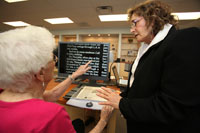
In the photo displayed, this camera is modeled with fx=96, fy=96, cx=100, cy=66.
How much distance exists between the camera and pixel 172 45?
0.47 m

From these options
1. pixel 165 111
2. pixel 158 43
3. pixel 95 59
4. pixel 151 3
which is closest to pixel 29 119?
pixel 165 111

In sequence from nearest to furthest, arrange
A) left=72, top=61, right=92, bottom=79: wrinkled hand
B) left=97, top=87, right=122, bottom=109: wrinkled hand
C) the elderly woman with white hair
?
the elderly woman with white hair, left=97, top=87, right=122, bottom=109: wrinkled hand, left=72, top=61, right=92, bottom=79: wrinkled hand

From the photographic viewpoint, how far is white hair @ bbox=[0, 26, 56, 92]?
410 millimetres

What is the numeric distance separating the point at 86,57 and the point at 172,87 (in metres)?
0.88

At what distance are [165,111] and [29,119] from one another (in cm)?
60

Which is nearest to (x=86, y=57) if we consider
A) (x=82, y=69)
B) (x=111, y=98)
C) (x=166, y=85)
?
(x=82, y=69)

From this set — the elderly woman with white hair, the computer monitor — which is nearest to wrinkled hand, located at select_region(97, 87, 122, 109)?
the elderly woman with white hair

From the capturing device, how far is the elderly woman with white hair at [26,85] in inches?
13.8

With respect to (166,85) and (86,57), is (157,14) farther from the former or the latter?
(86,57)

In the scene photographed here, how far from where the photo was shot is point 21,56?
0.42 meters

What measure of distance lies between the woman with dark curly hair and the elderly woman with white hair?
389mm

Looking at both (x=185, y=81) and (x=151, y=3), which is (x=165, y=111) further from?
(x=151, y=3)

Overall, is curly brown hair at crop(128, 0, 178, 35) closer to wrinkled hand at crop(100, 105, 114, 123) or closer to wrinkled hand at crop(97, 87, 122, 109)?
wrinkled hand at crop(97, 87, 122, 109)

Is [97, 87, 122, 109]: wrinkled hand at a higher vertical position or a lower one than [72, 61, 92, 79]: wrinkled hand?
lower
